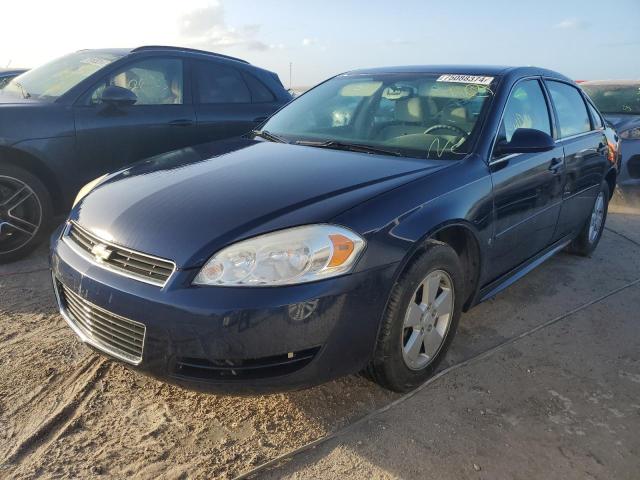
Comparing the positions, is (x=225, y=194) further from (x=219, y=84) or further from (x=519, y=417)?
→ (x=219, y=84)

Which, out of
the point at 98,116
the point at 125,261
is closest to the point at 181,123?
the point at 98,116

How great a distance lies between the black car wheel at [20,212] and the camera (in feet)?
12.6

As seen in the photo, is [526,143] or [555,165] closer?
[526,143]

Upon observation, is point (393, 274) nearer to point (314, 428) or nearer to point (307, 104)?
point (314, 428)

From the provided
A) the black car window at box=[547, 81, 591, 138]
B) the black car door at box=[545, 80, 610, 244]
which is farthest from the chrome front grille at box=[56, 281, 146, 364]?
the black car window at box=[547, 81, 591, 138]

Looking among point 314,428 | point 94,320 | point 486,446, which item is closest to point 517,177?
point 486,446

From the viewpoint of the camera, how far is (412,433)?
90.7 inches

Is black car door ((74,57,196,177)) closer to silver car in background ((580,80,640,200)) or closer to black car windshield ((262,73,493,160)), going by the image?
black car windshield ((262,73,493,160))

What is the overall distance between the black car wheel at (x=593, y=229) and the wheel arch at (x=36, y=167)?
4.14 meters

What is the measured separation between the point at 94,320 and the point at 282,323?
830mm

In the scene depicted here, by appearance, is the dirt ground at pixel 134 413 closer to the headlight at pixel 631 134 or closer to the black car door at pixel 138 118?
the black car door at pixel 138 118

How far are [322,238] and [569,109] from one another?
286cm

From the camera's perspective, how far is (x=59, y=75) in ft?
14.7

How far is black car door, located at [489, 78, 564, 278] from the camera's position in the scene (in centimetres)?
295
